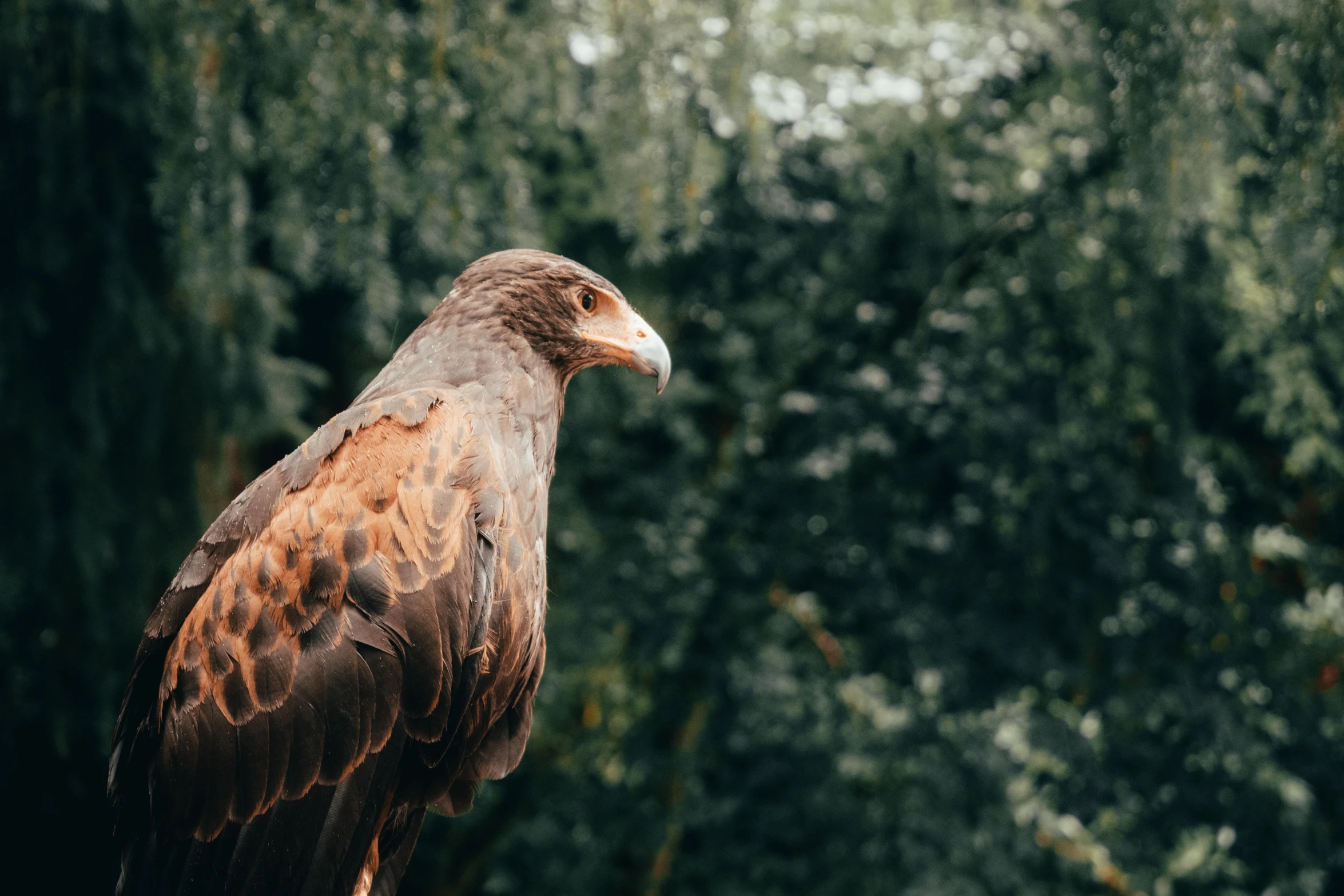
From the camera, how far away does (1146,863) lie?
4.70 metres

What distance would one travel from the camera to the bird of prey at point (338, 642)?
1.85 m

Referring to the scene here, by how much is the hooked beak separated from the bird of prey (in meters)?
0.25

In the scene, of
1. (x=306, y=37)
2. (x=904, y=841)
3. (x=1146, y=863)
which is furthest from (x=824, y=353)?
(x=306, y=37)

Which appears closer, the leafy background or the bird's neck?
the bird's neck

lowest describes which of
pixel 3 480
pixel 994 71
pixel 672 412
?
pixel 672 412

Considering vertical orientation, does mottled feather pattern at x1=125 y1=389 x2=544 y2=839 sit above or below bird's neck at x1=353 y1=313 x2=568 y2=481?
below

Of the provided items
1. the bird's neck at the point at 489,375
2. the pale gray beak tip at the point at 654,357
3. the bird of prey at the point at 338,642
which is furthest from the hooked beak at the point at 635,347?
the bird of prey at the point at 338,642

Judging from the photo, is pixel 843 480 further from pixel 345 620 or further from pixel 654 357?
pixel 345 620

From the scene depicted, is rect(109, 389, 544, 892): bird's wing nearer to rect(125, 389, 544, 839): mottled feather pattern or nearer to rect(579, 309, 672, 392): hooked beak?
rect(125, 389, 544, 839): mottled feather pattern

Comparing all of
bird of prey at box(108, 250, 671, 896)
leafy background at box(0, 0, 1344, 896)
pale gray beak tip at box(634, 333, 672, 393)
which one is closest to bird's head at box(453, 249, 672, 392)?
pale gray beak tip at box(634, 333, 672, 393)

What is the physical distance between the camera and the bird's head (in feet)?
6.88

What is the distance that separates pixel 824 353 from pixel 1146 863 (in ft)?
8.82

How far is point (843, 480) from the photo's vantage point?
16.8 ft

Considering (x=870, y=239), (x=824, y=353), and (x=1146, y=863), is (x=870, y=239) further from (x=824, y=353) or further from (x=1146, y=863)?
(x=1146, y=863)
